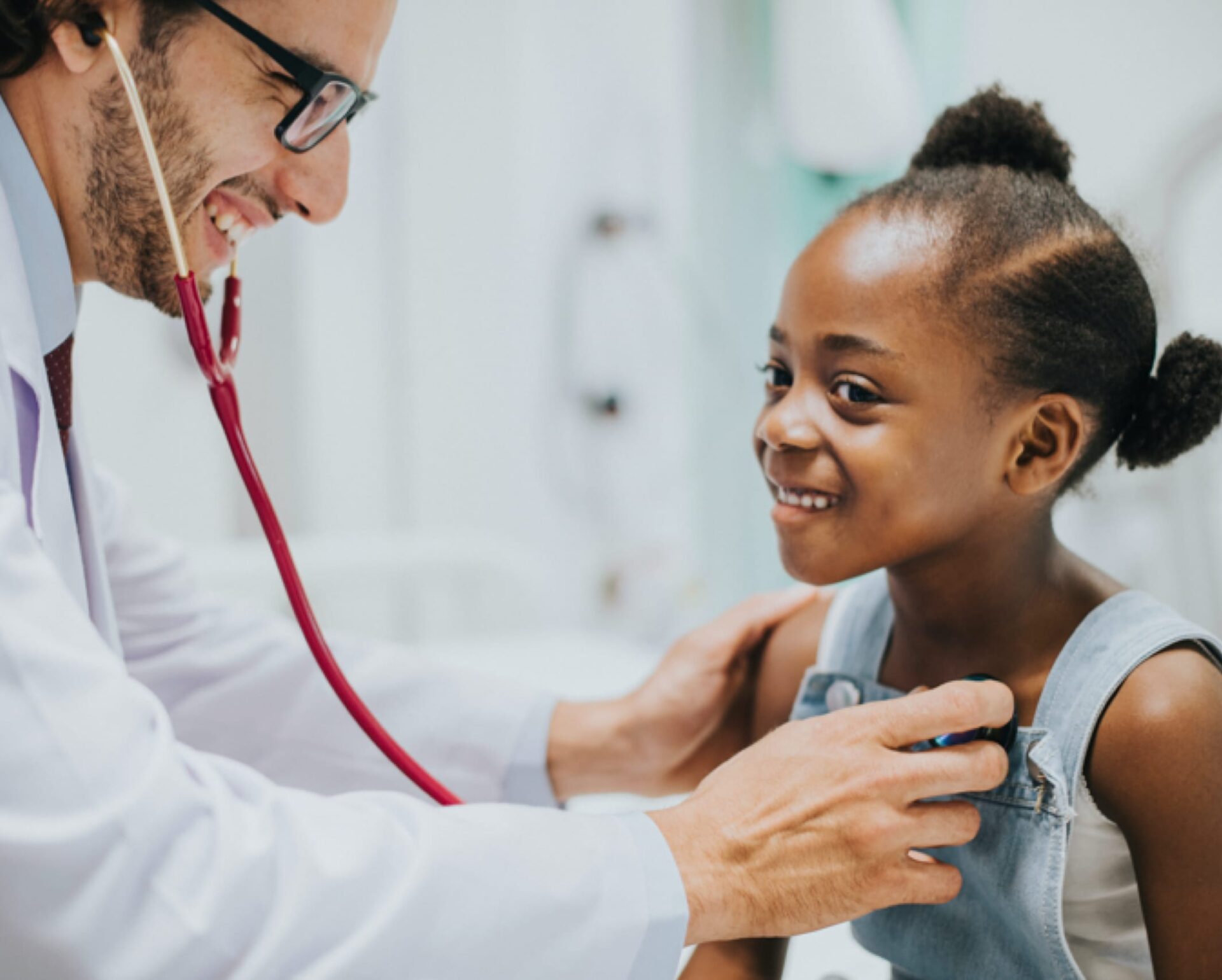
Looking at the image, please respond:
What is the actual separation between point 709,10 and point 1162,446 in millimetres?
1419

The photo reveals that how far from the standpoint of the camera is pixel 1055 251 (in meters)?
0.82

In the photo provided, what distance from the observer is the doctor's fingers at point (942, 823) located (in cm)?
74

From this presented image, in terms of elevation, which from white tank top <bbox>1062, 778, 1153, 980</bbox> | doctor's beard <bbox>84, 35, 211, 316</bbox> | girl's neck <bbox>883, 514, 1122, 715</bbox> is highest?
doctor's beard <bbox>84, 35, 211, 316</bbox>

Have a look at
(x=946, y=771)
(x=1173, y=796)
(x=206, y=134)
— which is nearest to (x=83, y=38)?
(x=206, y=134)

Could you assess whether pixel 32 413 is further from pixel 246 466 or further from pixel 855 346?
pixel 855 346

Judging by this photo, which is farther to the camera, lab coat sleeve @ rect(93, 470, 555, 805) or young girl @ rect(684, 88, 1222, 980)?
lab coat sleeve @ rect(93, 470, 555, 805)

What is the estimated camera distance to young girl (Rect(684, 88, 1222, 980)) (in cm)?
75

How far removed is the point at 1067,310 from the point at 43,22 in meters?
0.84

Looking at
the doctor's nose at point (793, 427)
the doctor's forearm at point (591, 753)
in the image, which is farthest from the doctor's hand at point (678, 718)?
the doctor's nose at point (793, 427)

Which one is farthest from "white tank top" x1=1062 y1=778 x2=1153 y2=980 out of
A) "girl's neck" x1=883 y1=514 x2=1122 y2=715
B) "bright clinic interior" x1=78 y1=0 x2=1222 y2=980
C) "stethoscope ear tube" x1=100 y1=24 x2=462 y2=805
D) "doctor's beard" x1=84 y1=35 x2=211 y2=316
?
"bright clinic interior" x1=78 y1=0 x2=1222 y2=980

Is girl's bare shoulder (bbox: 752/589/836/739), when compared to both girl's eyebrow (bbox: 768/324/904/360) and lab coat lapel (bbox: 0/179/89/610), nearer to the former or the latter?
girl's eyebrow (bbox: 768/324/904/360)

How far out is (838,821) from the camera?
2.39ft

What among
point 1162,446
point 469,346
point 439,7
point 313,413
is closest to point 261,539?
point 313,413

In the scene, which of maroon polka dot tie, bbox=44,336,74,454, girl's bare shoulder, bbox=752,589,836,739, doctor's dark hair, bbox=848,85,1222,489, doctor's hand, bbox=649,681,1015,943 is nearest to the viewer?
doctor's hand, bbox=649,681,1015,943
